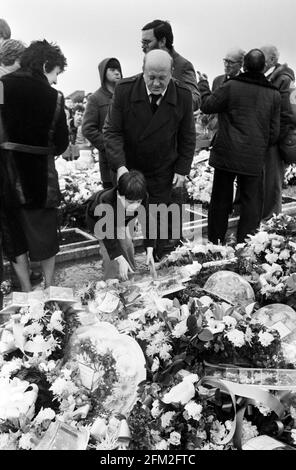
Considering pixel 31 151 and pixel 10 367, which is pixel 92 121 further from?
pixel 10 367

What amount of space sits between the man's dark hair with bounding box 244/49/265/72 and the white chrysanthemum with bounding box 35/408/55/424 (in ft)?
10.3

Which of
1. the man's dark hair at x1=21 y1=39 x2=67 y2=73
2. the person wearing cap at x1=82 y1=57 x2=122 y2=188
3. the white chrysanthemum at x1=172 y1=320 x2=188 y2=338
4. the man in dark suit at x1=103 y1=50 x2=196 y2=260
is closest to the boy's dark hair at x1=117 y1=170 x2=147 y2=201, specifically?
the man in dark suit at x1=103 y1=50 x2=196 y2=260

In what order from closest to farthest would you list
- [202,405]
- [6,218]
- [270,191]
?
[202,405], [6,218], [270,191]

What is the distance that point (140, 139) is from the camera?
362cm

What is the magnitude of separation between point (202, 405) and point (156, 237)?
2325mm

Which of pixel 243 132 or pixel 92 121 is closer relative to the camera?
pixel 243 132

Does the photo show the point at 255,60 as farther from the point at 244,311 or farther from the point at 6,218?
the point at 244,311

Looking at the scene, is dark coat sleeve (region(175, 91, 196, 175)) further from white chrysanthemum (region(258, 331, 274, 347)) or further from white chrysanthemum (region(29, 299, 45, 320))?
white chrysanthemum (region(258, 331, 274, 347))

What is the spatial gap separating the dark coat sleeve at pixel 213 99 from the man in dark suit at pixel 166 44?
Answer: 0.06 meters

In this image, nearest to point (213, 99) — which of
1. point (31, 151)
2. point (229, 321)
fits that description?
point (31, 151)

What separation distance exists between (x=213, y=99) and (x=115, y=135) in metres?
0.89

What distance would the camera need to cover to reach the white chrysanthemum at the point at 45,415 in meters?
1.59

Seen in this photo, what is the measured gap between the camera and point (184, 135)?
12.3ft
